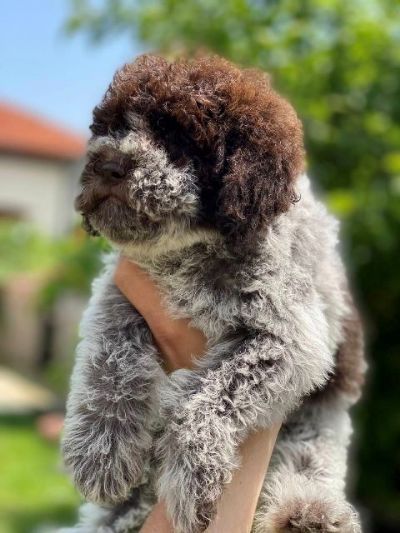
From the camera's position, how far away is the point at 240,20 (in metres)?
5.62

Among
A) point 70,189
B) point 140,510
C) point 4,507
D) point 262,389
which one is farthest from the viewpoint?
point 70,189

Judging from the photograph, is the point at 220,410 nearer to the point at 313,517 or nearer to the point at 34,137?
the point at 313,517

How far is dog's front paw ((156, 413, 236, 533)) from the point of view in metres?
1.95

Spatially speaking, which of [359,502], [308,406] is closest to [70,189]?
[359,502]

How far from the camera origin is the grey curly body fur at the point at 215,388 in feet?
6.53

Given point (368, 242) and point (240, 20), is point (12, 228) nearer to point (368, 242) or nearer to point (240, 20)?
point (240, 20)

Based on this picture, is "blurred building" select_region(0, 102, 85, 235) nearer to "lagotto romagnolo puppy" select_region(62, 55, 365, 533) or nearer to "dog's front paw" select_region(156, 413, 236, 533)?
"lagotto romagnolo puppy" select_region(62, 55, 365, 533)

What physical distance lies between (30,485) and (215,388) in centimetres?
632

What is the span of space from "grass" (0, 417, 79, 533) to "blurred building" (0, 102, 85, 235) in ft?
28.0

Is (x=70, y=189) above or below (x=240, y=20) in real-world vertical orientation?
below

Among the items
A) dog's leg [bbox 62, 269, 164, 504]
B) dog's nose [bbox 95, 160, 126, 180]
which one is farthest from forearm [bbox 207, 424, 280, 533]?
dog's nose [bbox 95, 160, 126, 180]

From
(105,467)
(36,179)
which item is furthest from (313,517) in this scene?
(36,179)

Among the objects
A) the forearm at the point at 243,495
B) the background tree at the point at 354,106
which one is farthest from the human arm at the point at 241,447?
the background tree at the point at 354,106

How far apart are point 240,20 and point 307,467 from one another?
13.9ft
